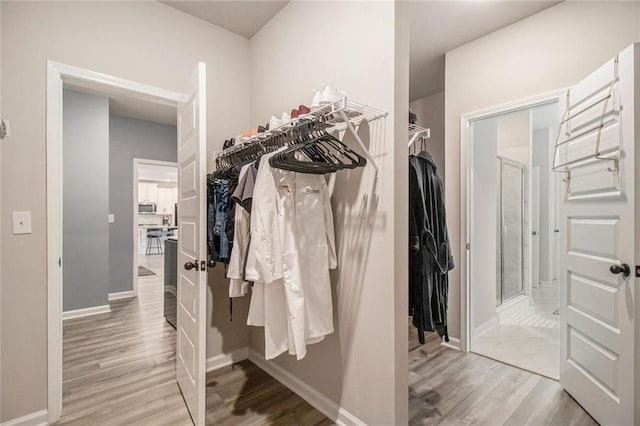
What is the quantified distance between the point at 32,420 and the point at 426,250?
8.39ft

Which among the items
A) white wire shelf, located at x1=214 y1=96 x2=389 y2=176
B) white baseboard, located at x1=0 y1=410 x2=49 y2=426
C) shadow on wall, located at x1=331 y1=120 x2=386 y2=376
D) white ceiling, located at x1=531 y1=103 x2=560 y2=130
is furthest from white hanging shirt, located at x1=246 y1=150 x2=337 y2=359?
white ceiling, located at x1=531 y1=103 x2=560 y2=130

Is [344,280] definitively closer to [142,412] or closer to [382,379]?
[382,379]

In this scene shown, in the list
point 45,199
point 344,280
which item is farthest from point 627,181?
point 45,199

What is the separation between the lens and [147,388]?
2.17m

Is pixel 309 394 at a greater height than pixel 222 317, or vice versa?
pixel 222 317

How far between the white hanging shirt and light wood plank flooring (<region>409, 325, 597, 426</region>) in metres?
1.00

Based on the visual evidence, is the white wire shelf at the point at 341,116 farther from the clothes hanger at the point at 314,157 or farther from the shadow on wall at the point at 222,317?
the shadow on wall at the point at 222,317

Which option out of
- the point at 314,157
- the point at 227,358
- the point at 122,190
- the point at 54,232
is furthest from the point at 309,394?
the point at 122,190

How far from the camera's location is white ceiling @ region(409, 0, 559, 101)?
232cm

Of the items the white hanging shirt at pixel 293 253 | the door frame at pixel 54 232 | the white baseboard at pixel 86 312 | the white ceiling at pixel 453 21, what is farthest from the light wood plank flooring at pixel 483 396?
the white baseboard at pixel 86 312

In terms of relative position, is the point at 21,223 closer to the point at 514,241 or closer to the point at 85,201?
the point at 85,201

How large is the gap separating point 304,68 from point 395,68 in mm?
833

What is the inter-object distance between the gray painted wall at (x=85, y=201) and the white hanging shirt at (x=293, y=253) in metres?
3.41

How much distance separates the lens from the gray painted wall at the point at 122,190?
4.61m
